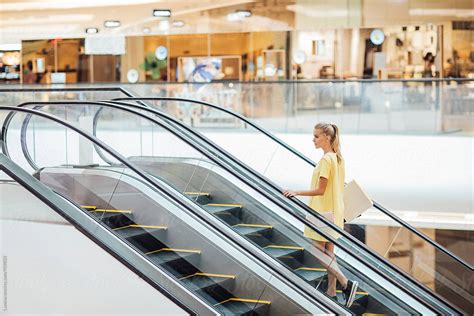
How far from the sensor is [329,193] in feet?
25.0

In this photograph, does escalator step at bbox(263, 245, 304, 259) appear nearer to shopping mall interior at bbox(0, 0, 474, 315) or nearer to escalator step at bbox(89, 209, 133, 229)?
shopping mall interior at bbox(0, 0, 474, 315)

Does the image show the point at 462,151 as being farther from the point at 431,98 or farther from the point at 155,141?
the point at 155,141

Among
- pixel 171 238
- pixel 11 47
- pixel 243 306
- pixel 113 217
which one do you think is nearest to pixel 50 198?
pixel 113 217

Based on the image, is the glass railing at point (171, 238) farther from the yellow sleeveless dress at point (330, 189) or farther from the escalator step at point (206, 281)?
the yellow sleeveless dress at point (330, 189)

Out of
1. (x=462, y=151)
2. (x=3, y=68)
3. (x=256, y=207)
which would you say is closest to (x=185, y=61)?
(x=3, y=68)

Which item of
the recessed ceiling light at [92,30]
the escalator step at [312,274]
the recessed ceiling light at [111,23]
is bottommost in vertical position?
the escalator step at [312,274]

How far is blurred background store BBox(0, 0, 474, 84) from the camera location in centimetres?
1814

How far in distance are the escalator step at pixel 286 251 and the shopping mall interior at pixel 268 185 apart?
22 millimetres

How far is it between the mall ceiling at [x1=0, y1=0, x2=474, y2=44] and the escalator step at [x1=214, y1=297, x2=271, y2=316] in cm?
1212

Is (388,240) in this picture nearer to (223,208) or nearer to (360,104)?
(360,104)

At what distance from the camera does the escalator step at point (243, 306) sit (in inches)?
286

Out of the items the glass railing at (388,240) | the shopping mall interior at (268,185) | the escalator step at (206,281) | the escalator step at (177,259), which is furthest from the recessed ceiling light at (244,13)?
the escalator step at (206,281)

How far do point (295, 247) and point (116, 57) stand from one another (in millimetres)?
13181

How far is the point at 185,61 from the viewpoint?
19.9 metres
